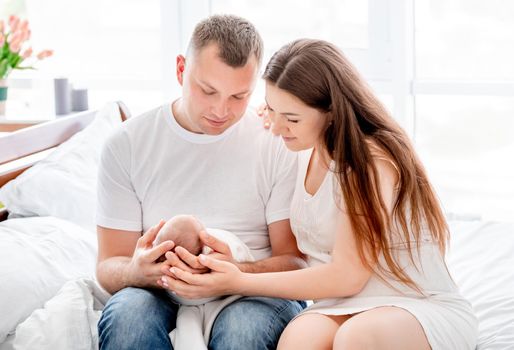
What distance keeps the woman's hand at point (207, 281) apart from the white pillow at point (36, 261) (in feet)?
1.23

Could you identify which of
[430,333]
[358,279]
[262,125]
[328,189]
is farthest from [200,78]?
[430,333]

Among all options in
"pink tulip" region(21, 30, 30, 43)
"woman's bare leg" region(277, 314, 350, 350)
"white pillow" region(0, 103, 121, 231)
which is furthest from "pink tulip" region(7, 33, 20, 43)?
"woman's bare leg" region(277, 314, 350, 350)

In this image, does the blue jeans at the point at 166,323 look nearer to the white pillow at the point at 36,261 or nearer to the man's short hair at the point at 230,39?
the white pillow at the point at 36,261

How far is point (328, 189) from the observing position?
5.84ft

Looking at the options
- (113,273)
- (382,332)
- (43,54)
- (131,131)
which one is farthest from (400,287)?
(43,54)

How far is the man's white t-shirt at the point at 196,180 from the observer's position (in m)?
1.96

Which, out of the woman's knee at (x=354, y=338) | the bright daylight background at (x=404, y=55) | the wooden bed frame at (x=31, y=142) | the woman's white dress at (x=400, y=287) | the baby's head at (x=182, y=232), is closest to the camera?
the woman's knee at (x=354, y=338)

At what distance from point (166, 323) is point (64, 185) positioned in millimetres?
862

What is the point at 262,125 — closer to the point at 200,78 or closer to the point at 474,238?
the point at 200,78

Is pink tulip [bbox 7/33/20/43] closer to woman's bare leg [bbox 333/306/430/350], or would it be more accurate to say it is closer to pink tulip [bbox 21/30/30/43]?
pink tulip [bbox 21/30/30/43]

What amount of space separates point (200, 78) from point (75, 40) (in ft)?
6.82

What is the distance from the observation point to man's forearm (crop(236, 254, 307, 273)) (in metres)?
1.81

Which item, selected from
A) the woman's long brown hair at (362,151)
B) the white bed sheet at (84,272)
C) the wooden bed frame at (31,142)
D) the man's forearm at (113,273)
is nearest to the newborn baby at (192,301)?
the man's forearm at (113,273)

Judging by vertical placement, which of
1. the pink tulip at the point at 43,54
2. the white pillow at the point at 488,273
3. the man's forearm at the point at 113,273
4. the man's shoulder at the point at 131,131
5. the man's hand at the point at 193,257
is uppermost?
the pink tulip at the point at 43,54
